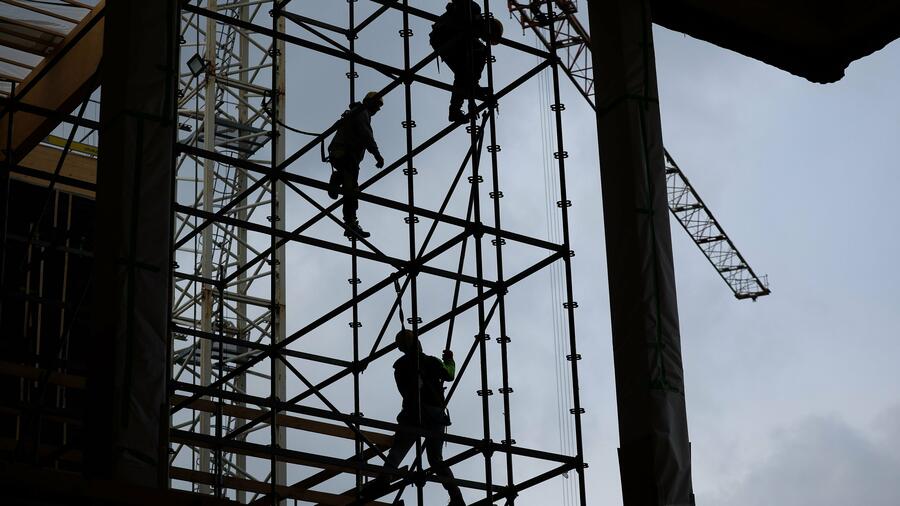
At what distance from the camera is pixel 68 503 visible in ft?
37.7

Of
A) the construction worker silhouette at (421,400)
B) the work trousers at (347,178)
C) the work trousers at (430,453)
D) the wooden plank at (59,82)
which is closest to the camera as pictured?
the work trousers at (430,453)

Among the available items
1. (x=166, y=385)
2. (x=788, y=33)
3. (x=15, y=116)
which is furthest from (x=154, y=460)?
(x=15, y=116)

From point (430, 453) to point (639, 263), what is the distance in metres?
3.48

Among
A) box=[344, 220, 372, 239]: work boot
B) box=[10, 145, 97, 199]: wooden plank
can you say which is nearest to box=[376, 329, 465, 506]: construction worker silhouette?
box=[344, 220, 372, 239]: work boot

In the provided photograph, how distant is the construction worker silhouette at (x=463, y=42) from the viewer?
1827 cm

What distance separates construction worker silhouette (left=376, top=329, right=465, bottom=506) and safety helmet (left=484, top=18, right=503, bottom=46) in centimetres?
380

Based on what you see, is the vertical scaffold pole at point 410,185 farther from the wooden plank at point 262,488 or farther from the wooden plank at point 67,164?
the wooden plank at point 67,164

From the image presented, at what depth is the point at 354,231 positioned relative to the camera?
18.3 meters

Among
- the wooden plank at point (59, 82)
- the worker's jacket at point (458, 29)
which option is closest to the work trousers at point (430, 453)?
the worker's jacket at point (458, 29)

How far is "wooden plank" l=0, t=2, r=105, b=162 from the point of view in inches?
816

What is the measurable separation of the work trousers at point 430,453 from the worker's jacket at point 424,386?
87 mm

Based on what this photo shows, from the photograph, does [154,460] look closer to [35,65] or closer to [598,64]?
[598,64]

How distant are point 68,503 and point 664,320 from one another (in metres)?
6.88

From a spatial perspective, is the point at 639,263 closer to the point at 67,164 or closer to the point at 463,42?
the point at 463,42
